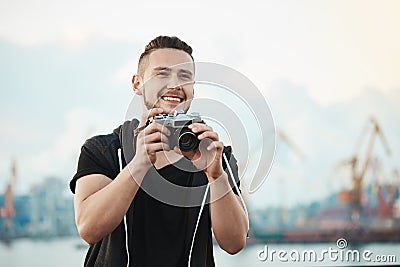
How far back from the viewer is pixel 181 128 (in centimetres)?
88

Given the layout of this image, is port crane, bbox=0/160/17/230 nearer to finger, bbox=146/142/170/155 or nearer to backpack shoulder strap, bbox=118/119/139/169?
backpack shoulder strap, bbox=118/119/139/169

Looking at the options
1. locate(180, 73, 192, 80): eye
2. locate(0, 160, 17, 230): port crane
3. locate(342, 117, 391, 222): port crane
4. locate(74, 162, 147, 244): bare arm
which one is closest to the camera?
locate(74, 162, 147, 244): bare arm

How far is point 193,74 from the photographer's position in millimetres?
966

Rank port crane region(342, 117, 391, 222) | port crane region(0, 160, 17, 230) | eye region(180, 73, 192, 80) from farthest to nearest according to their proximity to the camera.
A: port crane region(342, 117, 391, 222), port crane region(0, 160, 17, 230), eye region(180, 73, 192, 80)

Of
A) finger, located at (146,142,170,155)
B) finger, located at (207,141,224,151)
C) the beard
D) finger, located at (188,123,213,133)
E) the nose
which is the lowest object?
finger, located at (146,142,170,155)

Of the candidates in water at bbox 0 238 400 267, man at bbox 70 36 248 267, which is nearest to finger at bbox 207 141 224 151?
man at bbox 70 36 248 267

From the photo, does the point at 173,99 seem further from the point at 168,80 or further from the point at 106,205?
the point at 106,205

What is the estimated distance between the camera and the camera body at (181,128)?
0.86 metres

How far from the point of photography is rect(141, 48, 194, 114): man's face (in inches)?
36.5

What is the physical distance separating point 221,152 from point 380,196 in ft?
7.24

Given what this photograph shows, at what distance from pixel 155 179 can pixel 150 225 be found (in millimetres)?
72

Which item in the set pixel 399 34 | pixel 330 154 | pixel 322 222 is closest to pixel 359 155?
pixel 330 154

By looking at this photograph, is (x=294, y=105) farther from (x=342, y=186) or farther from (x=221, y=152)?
(x=221, y=152)

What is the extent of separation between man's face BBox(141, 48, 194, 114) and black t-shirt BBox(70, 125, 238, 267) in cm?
9
